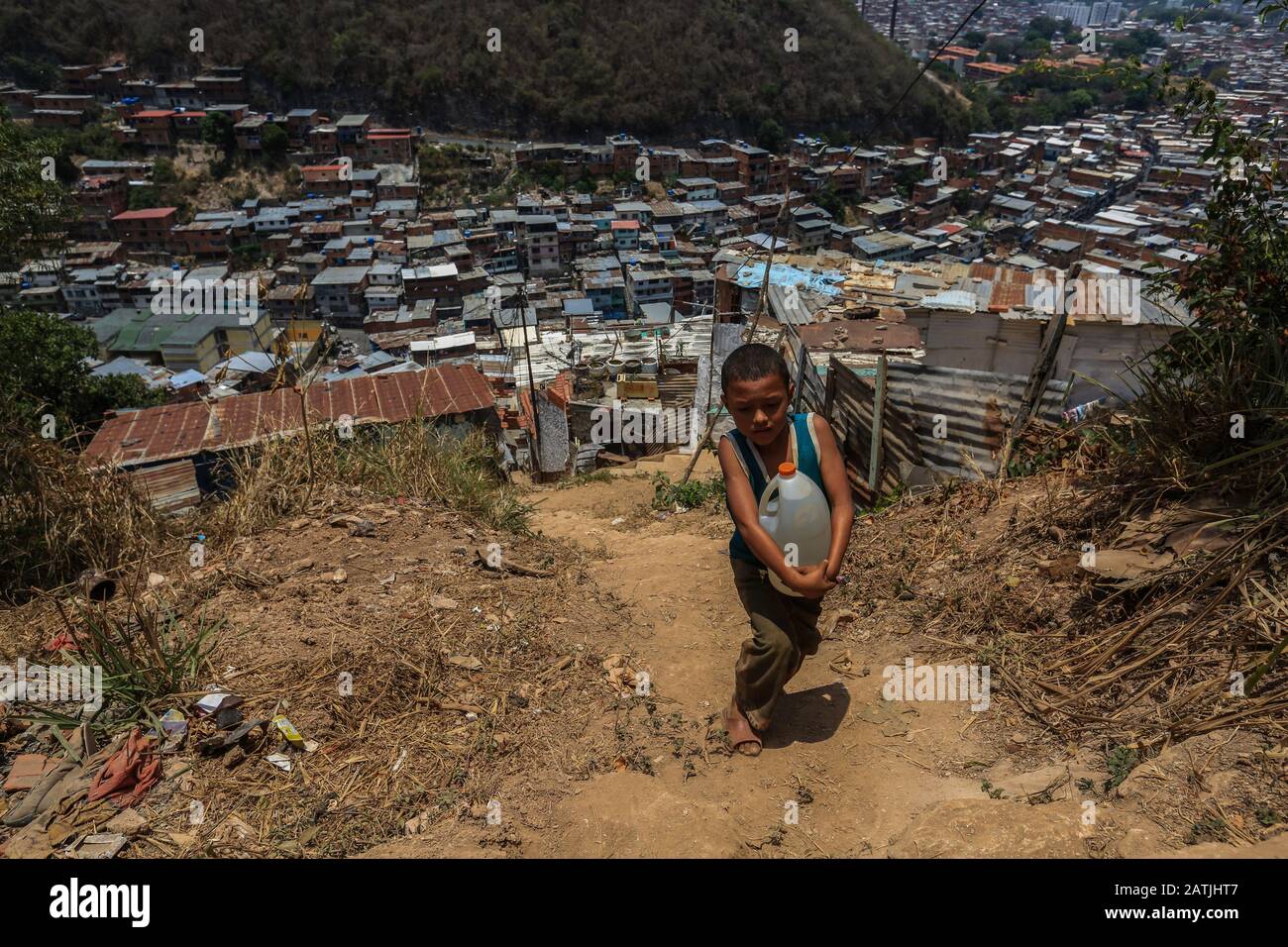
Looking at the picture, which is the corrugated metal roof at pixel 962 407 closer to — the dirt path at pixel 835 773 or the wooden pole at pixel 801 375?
the wooden pole at pixel 801 375

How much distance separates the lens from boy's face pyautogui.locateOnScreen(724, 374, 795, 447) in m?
2.13

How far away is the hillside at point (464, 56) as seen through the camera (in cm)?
4556

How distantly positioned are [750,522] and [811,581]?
25 centimetres

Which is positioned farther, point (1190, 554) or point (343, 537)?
point (343, 537)

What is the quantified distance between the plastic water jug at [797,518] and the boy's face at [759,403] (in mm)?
131

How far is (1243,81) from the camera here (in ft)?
174

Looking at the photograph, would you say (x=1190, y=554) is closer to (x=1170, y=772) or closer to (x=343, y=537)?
(x=1170, y=772)

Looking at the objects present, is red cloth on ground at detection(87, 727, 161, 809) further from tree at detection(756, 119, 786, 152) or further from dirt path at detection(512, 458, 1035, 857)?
tree at detection(756, 119, 786, 152)

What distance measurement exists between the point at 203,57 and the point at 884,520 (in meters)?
57.1

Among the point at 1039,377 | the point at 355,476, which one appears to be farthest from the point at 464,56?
the point at 1039,377

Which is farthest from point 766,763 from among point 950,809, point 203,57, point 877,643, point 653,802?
point 203,57

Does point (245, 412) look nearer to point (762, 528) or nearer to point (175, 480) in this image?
point (175, 480)

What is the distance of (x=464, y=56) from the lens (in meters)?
46.8

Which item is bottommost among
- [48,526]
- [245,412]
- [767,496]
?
[245,412]
